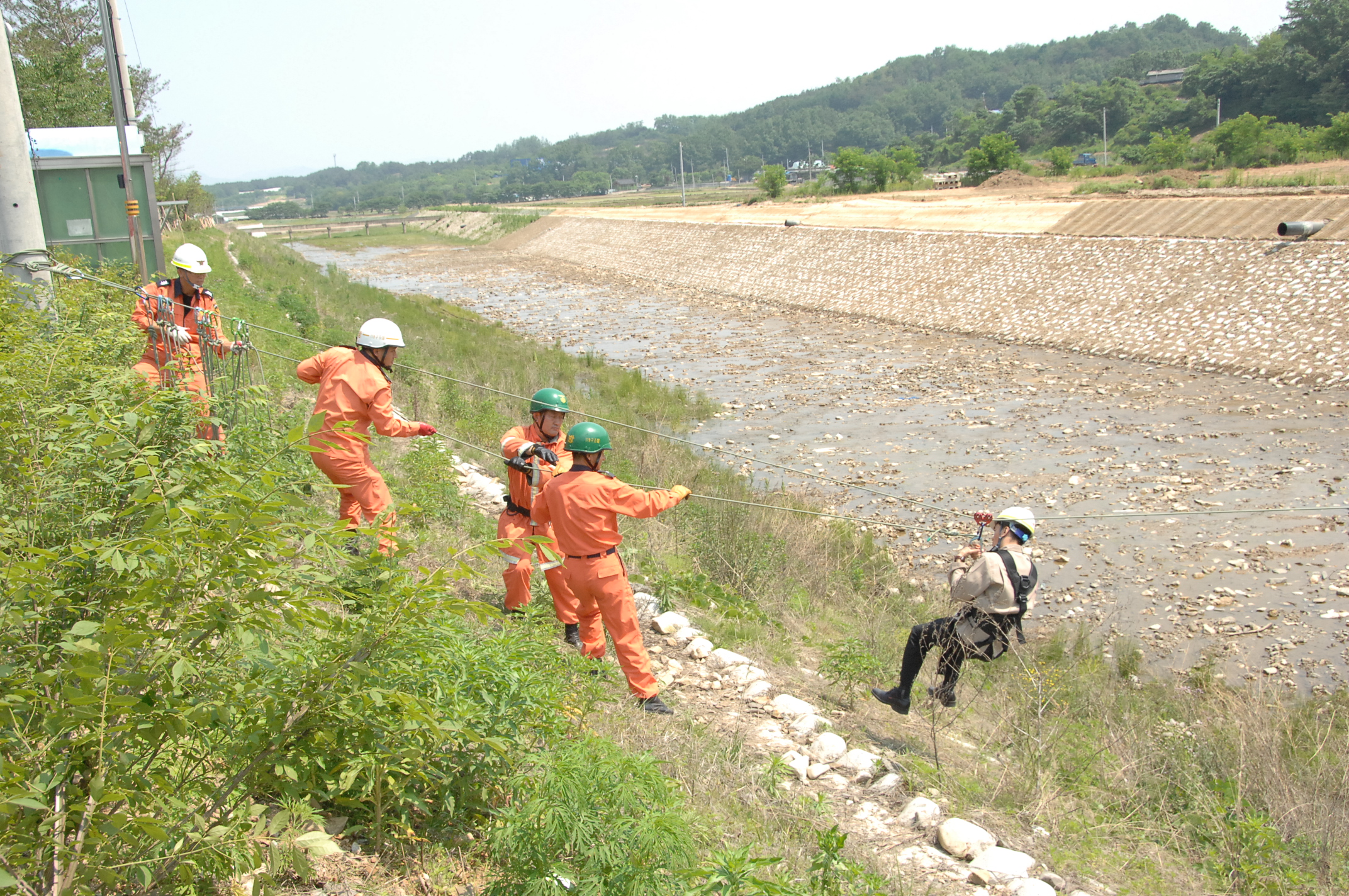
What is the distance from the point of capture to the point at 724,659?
23.7 ft

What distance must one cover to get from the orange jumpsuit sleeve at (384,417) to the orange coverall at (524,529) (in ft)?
2.41

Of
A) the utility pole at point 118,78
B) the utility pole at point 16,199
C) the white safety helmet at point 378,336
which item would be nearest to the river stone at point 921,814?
the white safety helmet at point 378,336

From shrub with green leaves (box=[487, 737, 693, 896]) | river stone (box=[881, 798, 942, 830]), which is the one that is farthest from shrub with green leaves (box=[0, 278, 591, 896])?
river stone (box=[881, 798, 942, 830])

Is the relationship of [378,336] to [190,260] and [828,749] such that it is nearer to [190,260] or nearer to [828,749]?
[190,260]

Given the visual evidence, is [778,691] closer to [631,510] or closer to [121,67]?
[631,510]

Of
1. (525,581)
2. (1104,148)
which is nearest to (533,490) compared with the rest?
(525,581)

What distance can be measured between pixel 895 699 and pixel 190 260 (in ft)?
24.0

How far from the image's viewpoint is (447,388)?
1537 centimetres

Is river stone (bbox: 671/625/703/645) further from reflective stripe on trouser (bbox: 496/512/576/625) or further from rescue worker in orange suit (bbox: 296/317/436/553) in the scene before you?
rescue worker in orange suit (bbox: 296/317/436/553)

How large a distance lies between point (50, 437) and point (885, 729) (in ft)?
17.7

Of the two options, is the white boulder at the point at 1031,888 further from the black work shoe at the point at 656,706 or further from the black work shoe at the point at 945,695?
the black work shoe at the point at 656,706

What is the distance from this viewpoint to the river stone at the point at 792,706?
Result: 6.43m

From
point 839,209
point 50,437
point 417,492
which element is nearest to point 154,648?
point 50,437

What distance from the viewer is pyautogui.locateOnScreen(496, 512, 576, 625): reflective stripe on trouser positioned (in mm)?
6719
